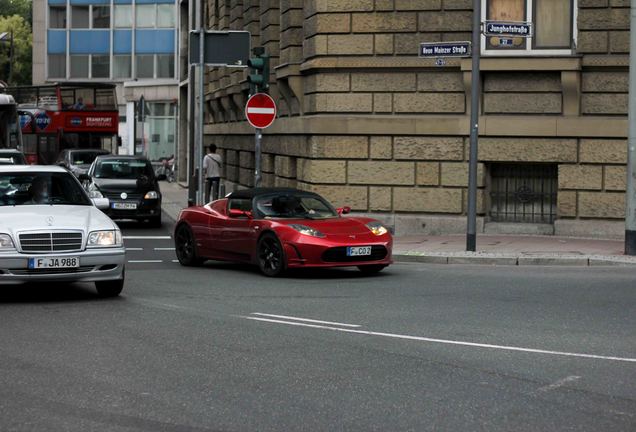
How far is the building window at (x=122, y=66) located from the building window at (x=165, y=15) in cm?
298

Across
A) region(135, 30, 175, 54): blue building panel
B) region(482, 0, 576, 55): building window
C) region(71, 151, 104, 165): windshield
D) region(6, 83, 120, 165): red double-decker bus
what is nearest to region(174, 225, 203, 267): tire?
region(482, 0, 576, 55): building window

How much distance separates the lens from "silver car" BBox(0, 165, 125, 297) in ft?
41.7

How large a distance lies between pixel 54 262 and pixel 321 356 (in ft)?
14.1

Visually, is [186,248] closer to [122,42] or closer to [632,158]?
[632,158]

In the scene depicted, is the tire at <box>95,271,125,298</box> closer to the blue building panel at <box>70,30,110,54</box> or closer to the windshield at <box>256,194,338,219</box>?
the windshield at <box>256,194,338,219</box>

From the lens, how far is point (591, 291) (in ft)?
47.1

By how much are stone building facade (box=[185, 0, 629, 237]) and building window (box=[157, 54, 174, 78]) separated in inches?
2023

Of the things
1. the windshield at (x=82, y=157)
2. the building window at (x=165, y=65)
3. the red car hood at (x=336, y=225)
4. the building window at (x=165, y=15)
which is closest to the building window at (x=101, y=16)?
the building window at (x=165, y=15)

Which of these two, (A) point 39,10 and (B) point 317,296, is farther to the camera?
(A) point 39,10

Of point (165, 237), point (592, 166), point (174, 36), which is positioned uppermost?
point (174, 36)

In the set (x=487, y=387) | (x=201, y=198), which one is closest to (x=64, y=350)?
(x=487, y=387)

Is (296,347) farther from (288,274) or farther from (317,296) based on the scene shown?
(288,274)

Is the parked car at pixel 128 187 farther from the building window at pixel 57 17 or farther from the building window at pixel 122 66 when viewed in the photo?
the building window at pixel 57 17

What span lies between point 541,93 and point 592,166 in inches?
62.0
